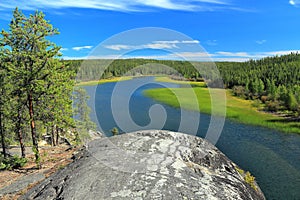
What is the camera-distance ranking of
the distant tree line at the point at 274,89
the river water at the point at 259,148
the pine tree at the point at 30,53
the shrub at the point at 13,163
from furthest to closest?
the distant tree line at the point at 274,89 → the river water at the point at 259,148 → the shrub at the point at 13,163 → the pine tree at the point at 30,53

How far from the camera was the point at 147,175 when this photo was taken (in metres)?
8.20

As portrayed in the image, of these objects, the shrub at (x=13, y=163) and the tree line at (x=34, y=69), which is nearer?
the tree line at (x=34, y=69)

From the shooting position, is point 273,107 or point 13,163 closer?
point 13,163

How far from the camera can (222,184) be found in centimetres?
834

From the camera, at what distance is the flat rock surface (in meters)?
7.62

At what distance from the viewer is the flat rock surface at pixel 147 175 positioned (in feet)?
25.0

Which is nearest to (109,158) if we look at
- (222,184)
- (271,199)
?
(222,184)

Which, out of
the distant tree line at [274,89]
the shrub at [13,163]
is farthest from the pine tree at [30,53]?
the distant tree line at [274,89]

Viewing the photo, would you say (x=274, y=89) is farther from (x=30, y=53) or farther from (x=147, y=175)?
(x=147, y=175)

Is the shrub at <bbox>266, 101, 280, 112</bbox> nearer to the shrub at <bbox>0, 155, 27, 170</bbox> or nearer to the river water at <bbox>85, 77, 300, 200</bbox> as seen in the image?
the river water at <bbox>85, 77, 300, 200</bbox>

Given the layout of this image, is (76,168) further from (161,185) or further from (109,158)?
(161,185)

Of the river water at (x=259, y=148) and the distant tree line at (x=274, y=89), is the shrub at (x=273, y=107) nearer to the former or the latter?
the distant tree line at (x=274, y=89)

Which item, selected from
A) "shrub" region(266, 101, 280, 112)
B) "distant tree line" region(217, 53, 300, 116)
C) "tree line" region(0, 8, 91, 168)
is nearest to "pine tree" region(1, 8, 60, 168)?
"tree line" region(0, 8, 91, 168)

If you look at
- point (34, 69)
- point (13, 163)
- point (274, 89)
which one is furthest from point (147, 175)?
point (274, 89)
